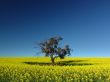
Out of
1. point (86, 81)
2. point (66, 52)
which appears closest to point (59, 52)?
point (66, 52)

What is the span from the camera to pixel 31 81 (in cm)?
1786

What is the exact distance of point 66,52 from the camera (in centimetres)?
7500

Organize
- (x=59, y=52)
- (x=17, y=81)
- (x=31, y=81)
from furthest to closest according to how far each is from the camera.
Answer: (x=59, y=52) < (x=31, y=81) < (x=17, y=81)

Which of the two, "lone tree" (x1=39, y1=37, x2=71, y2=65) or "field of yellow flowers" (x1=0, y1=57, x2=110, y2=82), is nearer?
"field of yellow flowers" (x1=0, y1=57, x2=110, y2=82)

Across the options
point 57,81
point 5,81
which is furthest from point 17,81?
point 57,81

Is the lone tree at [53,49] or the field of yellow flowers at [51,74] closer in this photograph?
the field of yellow flowers at [51,74]

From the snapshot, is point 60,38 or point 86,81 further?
point 60,38

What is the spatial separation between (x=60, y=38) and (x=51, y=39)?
220 centimetres

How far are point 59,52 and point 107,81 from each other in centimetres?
5630

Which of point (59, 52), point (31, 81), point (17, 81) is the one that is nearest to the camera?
point (17, 81)

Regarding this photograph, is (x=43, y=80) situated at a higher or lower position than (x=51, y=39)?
lower

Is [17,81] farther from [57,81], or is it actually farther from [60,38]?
[60,38]

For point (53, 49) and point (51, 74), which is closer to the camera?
point (51, 74)

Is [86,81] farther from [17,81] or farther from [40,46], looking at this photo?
[40,46]
